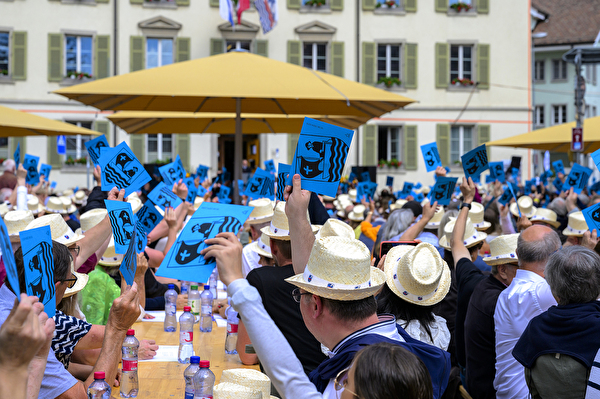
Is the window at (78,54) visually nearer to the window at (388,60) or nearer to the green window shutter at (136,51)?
the green window shutter at (136,51)

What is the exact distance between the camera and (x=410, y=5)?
85.8 feet

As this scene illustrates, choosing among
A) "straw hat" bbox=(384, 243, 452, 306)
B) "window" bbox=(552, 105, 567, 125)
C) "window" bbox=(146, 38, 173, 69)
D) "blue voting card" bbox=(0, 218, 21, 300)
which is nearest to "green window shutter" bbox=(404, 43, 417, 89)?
"window" bbox=(146, 38, 173, 69)

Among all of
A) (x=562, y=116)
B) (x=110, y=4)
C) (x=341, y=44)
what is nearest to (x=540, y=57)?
(x=562, y=116)

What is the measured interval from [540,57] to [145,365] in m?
38.0

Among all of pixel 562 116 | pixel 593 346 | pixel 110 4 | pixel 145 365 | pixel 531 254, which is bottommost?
pixel 145 365

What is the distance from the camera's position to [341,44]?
84.2 feet

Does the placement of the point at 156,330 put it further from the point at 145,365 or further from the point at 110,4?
the point at 110,4

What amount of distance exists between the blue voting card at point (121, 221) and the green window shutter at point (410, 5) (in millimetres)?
24662

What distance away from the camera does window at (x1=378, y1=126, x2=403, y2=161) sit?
87.9 feet

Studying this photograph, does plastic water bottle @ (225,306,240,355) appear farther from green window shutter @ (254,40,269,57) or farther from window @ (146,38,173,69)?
window @ (146,38,173,69)

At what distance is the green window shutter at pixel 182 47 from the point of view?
24.9 meters

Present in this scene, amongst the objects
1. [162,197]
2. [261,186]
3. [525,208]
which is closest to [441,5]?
[525,208]

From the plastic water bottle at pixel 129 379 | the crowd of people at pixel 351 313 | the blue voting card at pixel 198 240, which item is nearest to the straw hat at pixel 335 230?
the crowd of people at pixel 351 313

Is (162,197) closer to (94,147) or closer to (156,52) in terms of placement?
(94,147)
